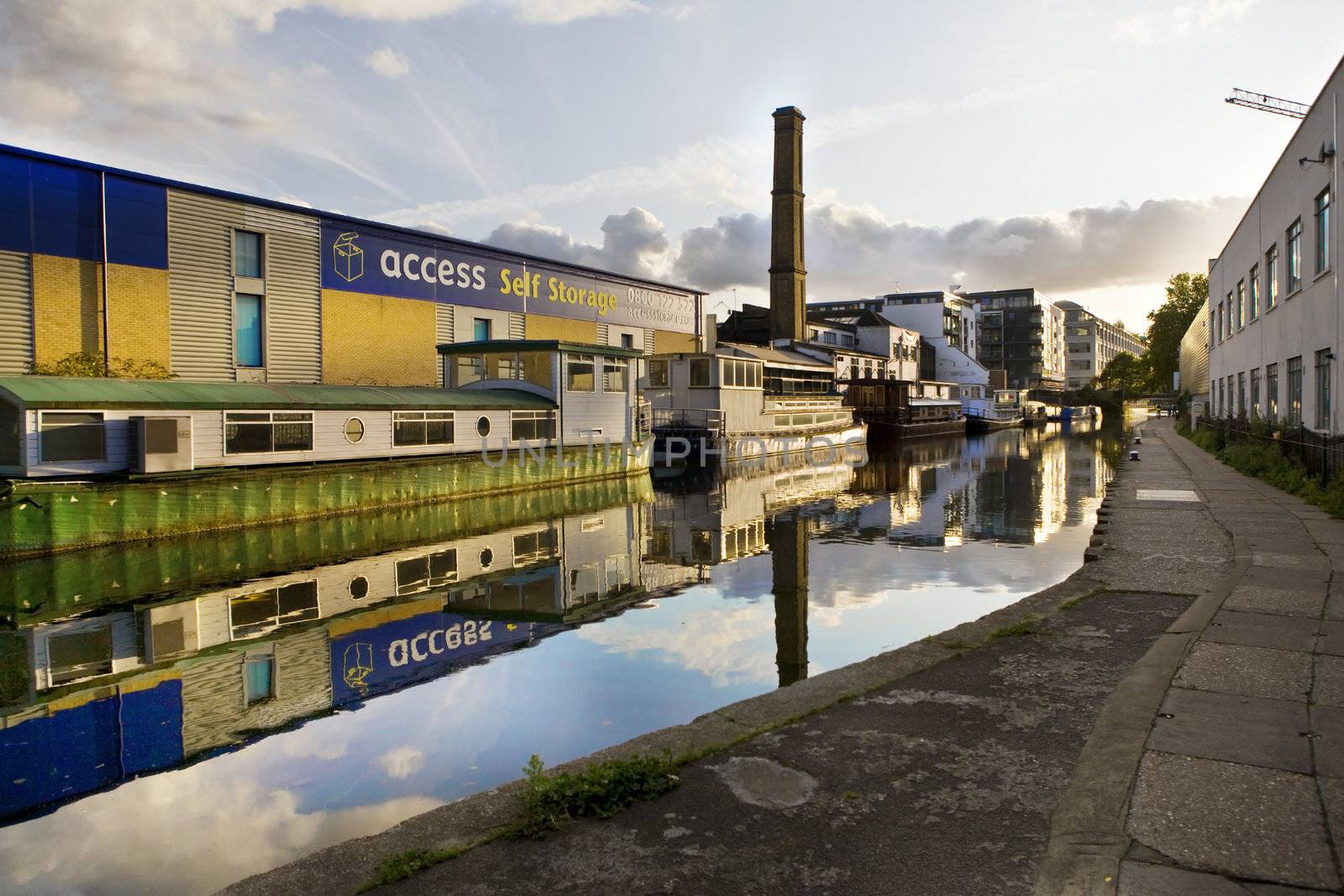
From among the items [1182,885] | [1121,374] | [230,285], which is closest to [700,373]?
[230,285]

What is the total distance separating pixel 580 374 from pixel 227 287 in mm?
12257

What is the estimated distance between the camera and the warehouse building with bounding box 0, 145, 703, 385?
2409 cm

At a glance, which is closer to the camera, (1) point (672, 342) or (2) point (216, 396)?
(2) point (216, 396)

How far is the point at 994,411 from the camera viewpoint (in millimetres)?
86312

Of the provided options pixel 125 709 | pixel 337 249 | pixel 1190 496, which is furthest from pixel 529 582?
pixel 337 249

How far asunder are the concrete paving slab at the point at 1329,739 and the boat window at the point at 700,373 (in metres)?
36.0

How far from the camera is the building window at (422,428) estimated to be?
23.5m

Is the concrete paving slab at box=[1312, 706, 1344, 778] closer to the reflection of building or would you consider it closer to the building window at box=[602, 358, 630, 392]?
the reflection of building

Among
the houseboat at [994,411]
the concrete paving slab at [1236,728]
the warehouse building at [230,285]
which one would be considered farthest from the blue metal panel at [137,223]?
the houseboat at [994,411]

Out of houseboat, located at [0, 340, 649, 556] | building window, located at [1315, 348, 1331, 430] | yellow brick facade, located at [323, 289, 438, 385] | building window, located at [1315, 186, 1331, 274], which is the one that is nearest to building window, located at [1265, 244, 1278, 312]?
building window, located at [1315, 186, 1331, 274]

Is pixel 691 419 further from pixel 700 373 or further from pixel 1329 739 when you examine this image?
pixel 1329 739

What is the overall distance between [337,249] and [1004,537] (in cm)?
2643

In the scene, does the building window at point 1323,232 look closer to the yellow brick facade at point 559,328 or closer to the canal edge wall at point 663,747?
the canal edge wall at point 663,747

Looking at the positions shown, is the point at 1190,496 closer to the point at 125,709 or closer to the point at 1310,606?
the point at 1310,606
